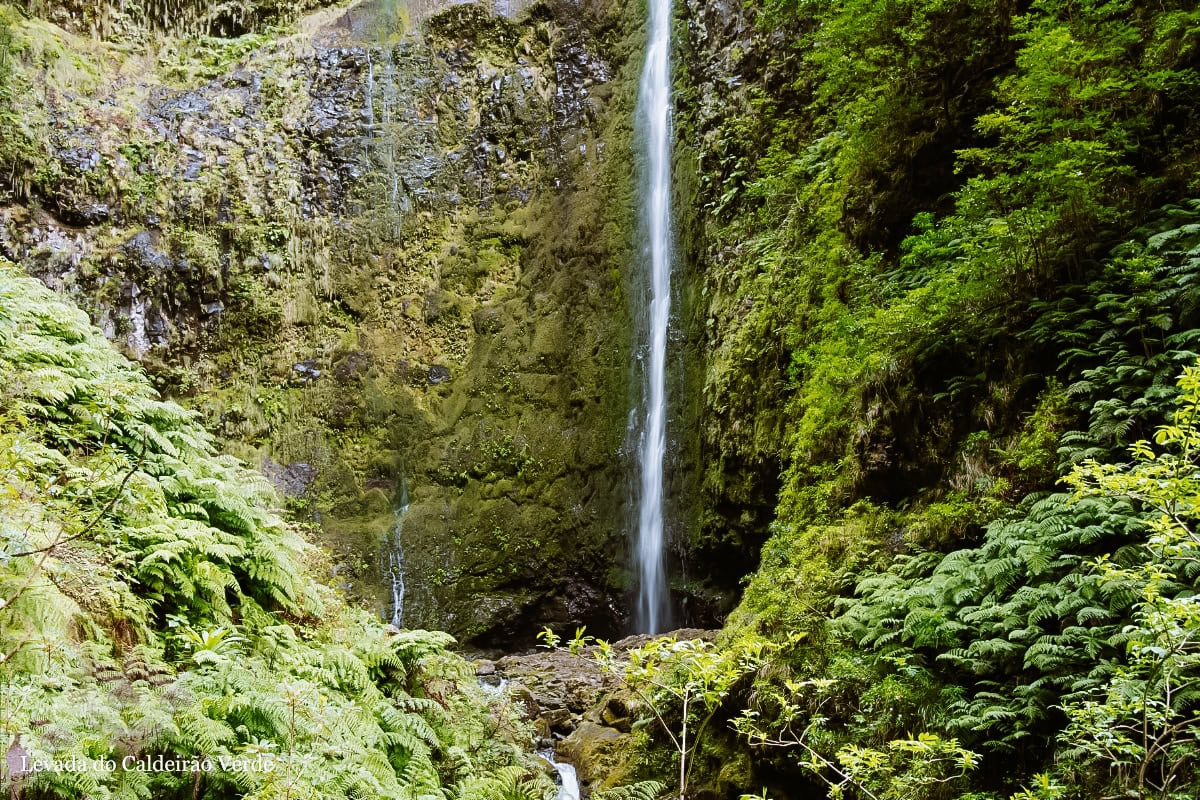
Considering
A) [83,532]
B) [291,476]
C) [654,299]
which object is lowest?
[291,476]

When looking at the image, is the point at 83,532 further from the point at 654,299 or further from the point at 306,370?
the point at 306,370

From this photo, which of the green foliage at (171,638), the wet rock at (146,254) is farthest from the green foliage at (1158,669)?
the wet rock at (146,254)

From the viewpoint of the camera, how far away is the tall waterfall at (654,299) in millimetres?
13008

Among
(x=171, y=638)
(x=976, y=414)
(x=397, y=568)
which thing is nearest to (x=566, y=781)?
(x=171, y=638)

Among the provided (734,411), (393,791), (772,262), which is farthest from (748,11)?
(393,791)

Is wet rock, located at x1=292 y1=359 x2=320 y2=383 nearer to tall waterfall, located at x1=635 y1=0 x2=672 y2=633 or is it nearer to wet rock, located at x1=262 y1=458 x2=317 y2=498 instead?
wet rock, located at x1=262 y1=458 x2=317 y2=498

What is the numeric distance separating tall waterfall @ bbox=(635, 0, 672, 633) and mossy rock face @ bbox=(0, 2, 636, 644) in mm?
605

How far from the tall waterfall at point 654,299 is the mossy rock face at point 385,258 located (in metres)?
0.60

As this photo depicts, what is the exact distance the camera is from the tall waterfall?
42.7ft

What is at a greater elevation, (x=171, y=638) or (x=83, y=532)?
(x=83, y=532)

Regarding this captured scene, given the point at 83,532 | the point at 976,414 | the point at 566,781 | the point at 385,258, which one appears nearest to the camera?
the point at 83,532

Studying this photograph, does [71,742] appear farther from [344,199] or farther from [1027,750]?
[344,199]

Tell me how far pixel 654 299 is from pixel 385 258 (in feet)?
18.6

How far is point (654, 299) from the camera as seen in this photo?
14031 mm
